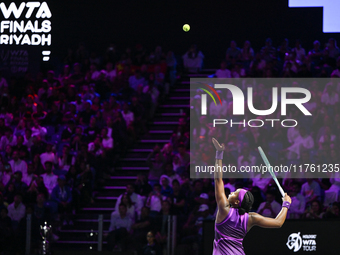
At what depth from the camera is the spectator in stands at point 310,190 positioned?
11719 millimetres

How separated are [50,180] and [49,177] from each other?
84 millimetres

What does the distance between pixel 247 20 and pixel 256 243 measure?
936 cm

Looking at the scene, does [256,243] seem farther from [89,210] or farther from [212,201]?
[89,210]

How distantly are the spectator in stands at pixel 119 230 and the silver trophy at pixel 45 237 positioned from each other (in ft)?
3.67

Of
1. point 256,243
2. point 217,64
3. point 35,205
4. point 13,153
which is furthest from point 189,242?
point 217,64

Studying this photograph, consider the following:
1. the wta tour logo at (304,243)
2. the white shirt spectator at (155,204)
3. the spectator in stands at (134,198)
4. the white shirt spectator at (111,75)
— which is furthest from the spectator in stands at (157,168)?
the white shirt spectator at (111,75)

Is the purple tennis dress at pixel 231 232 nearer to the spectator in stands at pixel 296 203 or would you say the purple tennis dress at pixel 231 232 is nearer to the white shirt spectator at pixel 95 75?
the spectator in stands at pixel 296 203

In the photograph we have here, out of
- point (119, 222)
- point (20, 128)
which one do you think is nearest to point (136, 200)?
point (119, 222)

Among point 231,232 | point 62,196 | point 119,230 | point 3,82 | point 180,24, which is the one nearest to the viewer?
point 231,232

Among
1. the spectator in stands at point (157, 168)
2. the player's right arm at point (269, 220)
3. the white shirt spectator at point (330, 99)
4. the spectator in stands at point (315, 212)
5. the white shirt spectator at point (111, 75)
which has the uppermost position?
the white shirt spectator at point (111, 75)

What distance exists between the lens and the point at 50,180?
44.8 ft

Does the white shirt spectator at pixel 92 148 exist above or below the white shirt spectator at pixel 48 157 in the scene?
above

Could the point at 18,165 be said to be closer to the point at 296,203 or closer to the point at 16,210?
the point at 16,210

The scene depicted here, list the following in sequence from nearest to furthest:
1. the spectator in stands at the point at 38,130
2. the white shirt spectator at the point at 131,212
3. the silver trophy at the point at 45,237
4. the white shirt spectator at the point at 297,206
A: the silver trophy at the point at 45,237, the white shirt spectator at the point at 297,206, the white shirt spectator at the point at 131,212, the spectator in stands at the point at 38,130
